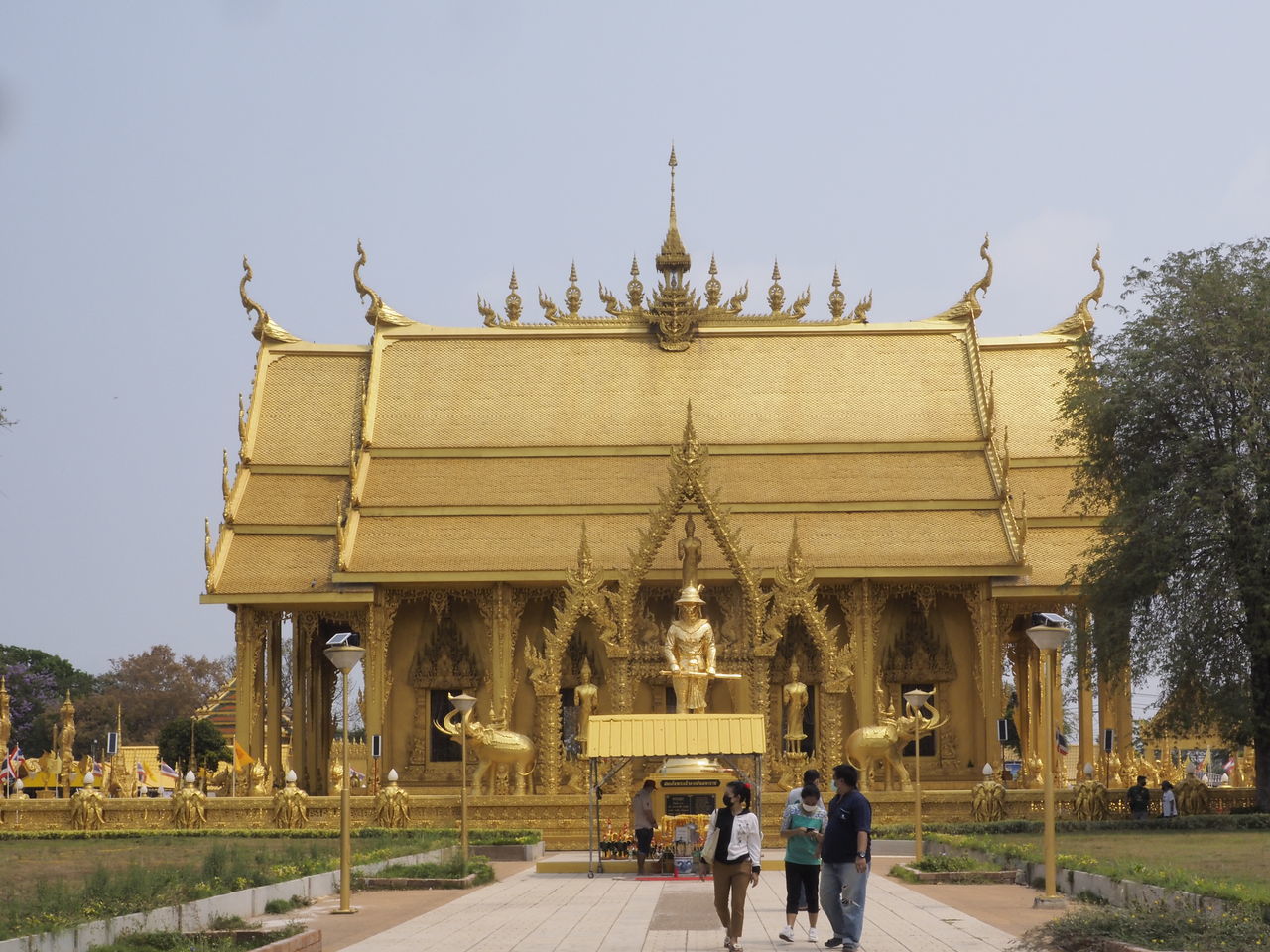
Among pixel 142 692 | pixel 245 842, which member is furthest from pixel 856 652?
pixel 142 692

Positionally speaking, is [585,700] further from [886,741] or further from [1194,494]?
[1194,494]

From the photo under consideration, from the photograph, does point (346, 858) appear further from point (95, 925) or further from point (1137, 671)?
point (1137, 671)

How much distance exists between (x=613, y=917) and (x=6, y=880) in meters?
5.86

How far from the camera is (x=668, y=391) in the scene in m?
40.4

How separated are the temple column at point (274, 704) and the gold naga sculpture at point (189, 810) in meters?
4.62

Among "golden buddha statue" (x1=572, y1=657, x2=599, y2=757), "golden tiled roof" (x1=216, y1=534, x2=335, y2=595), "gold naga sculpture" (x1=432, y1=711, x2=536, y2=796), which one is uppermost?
"golden tiled roof" (x1=216, y1=534, x2=335, y2=595)

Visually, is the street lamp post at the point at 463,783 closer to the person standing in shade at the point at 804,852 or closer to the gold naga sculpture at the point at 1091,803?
the person standing in shade at the point at 804,852

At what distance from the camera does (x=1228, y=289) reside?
3086 centimetres

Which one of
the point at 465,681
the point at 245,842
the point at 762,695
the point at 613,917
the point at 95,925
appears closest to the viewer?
the point at 95,925

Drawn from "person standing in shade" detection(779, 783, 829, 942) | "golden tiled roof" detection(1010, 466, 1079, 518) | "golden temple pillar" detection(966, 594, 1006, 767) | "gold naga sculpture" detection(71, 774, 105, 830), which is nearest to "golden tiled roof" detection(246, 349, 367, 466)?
"gold naga sculpture" detection(71, 774, 105, 830)

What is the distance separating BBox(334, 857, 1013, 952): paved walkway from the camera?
51.6 feet

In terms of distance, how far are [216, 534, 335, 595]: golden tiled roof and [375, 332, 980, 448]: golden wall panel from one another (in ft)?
10.4

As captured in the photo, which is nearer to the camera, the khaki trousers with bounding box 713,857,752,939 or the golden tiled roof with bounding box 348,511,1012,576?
the khaki trousers with bounding box 713,857,752,939

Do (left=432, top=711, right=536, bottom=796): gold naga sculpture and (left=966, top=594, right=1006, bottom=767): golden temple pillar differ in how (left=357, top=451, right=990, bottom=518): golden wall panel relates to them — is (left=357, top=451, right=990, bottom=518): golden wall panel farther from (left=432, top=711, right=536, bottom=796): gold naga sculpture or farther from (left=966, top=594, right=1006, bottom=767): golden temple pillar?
(left=432, top=711, right=536, bottom=796): gold naga sculpture
